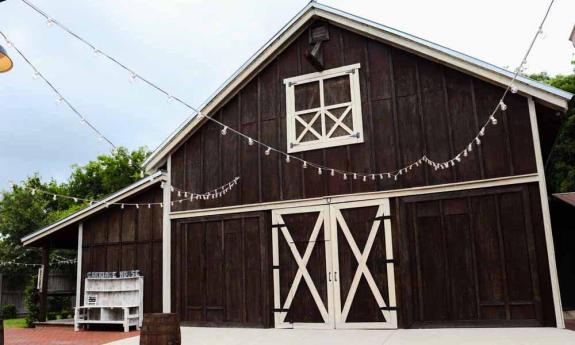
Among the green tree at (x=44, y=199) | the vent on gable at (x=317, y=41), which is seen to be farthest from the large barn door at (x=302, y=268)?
the green tree at (x=44, y=199)

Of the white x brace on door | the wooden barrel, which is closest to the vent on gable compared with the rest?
the white x brace on door

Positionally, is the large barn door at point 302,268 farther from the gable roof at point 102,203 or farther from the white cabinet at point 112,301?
the white cabinet at point 112,301

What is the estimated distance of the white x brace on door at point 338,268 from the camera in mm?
9688

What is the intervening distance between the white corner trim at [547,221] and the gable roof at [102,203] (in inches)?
312

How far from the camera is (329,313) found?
394 inches

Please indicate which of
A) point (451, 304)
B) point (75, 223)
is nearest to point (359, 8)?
point (451, 304)

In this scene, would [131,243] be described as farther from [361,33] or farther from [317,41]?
[361,33]

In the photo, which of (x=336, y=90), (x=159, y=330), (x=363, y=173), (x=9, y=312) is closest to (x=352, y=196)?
(x=363, y=173)

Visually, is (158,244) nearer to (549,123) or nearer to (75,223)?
(75,223)

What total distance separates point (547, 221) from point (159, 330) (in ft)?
21.4

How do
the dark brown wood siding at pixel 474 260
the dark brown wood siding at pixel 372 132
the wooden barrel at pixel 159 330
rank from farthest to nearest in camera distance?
1. the dark brown wood siding at pixel 372 132
2. the dark brown wood siding at pixel 474 260
3. the wooden barrel at pixel 159 330

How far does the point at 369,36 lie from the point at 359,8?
5.04 ft

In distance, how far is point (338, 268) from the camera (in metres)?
10.1

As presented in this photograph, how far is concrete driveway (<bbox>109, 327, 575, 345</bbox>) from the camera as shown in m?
7.47
